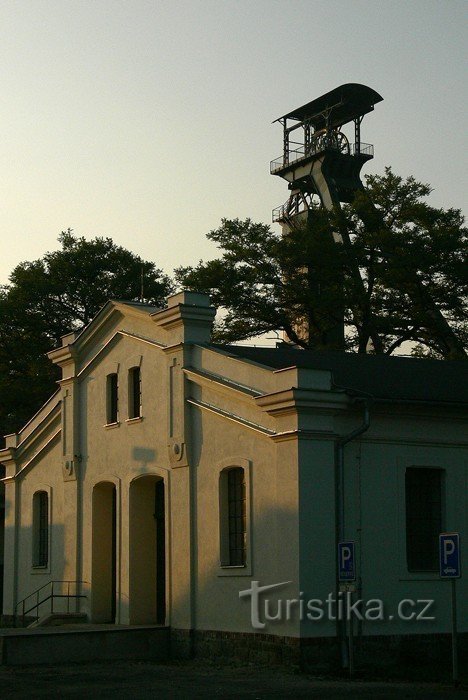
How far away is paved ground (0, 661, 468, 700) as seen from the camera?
1748 cm

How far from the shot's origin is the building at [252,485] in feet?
69.5

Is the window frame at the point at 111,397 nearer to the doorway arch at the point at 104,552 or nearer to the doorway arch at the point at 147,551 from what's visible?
the doorway arch at the point at 104,552

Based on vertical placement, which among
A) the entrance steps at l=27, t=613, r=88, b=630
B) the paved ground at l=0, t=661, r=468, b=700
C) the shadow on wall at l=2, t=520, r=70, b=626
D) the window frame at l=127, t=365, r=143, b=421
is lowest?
the paved ground at l=0, t=661, r=468, b=700

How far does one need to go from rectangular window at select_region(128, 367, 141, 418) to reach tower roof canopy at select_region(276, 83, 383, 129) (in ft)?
95.8

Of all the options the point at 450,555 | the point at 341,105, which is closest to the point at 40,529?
the point at 450,555

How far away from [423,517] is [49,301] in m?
29.9

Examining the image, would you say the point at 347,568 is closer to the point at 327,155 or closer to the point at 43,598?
the point at 43,598

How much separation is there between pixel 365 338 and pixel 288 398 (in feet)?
73.1

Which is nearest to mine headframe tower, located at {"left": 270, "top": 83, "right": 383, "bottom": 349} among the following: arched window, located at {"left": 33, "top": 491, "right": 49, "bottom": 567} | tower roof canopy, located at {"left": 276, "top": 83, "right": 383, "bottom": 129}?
tower roof canopy, located at {"left": 276, "top": 83, "right": 383, "bottom": 129}

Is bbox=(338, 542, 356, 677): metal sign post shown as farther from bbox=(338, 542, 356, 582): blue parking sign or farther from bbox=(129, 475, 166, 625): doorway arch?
bbox=(129, 475, 166, 625): doorway arch

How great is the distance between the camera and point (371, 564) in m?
22.0

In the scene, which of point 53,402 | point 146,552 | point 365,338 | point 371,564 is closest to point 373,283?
point 365,338

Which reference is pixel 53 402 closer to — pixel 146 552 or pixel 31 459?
pixel 31 459

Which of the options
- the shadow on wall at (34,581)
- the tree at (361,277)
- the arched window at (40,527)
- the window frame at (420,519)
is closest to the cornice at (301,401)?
the window frame at (420,519)
